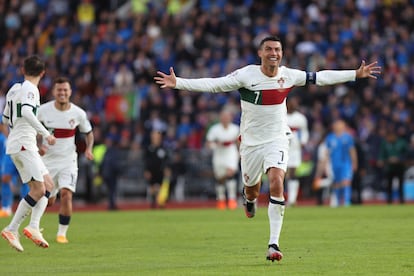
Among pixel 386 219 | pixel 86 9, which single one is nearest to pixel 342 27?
pixel 86 9

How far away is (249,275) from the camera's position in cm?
1176

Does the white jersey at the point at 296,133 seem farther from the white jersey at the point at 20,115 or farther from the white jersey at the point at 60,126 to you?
the white jersey at the point at 20,115

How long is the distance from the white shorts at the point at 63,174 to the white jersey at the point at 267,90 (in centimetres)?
408

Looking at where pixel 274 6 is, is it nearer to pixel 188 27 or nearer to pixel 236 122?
pixel 188 27

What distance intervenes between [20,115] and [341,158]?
15.5m

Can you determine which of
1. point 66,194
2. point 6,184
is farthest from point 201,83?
point 6,184

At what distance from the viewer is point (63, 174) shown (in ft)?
56.6

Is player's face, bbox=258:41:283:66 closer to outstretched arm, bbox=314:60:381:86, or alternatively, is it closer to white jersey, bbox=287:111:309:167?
outstretched arm, bbox=314:60:381:86

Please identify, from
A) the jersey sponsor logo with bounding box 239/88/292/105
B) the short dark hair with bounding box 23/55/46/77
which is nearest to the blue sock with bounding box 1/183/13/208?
the short dark hair with bounding box 23/55/46/77

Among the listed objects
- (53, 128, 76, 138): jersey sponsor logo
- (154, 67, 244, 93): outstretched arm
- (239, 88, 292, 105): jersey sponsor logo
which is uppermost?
(154, 67, 244, 93): outstretched arm

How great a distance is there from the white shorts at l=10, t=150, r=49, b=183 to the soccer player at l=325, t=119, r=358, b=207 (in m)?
15.1

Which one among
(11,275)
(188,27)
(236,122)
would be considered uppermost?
(188,27)

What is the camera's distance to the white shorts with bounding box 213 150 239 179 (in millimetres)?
29000

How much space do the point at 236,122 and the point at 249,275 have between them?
69.4ft
